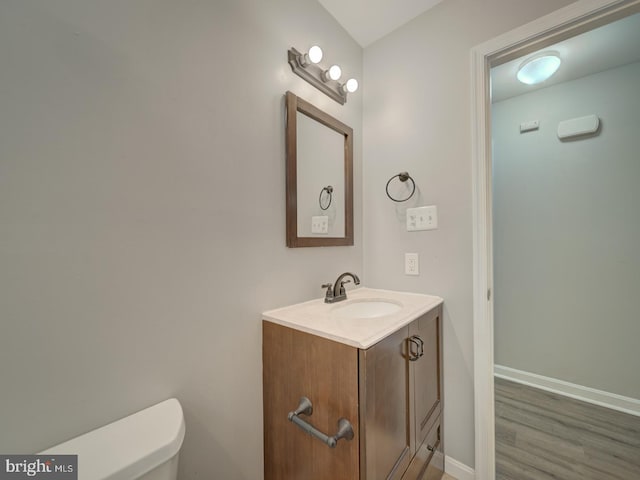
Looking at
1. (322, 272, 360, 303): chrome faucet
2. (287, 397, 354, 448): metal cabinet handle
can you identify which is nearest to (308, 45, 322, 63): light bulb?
(322, 272, 360, 303): chrome faucet

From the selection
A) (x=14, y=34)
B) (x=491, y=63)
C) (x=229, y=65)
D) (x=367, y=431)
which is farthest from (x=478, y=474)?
(x=14, y=34)

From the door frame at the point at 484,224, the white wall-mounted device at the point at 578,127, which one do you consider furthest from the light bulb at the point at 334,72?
the white wall-mounted device at the point at 578,127

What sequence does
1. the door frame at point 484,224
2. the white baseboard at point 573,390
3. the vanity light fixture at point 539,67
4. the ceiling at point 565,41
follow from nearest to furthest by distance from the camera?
the door frame at point 484,224
the ceiling at point 565,41
the vanity light fixture at point 539,67
the white baseboard at point 573,390

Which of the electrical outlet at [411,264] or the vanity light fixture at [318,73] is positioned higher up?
the vanity light fixture at [318,73]

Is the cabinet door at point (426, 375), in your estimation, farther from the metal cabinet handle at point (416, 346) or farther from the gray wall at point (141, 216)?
the gray wall at point (141, 216)

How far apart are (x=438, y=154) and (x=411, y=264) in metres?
0.66

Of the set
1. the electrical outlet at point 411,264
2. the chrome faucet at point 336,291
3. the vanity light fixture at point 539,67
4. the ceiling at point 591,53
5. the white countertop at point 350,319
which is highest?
the ceiling at point 591,53

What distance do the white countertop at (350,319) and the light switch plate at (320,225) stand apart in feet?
1.24

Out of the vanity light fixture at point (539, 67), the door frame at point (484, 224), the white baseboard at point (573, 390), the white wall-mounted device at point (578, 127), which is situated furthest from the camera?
the white wall-mounted device at point (578, 127)

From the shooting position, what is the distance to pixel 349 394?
758 millimetres

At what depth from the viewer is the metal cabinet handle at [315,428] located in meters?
0.74

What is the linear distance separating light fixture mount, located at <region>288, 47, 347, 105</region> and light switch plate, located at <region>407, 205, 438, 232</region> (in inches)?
31.9

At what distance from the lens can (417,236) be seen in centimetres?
148

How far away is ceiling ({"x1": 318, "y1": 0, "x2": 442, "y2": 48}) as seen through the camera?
1402 millimetres
